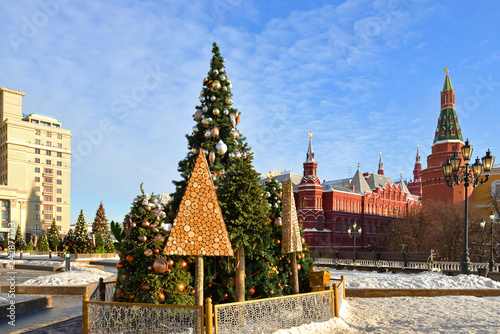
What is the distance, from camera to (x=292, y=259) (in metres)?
9.28

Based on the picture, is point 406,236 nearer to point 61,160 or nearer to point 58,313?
point 58,313

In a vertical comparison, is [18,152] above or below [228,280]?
above

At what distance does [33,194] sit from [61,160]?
27.3ft

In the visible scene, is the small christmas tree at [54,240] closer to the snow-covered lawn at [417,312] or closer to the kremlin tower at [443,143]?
the snow-covered lawn at [417,312]

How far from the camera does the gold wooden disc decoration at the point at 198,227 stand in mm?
6652

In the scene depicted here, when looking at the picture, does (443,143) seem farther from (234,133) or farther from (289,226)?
(289,226)

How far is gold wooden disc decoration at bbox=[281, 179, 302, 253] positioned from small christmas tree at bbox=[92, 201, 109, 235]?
36523 millimetres

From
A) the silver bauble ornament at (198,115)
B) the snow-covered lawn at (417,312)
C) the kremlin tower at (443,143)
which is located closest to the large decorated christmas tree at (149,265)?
the snow-covered lawn at (417,312)

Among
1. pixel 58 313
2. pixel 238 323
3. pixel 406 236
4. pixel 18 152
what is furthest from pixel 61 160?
pixel 238 323

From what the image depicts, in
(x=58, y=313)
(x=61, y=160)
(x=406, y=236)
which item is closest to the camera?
(x=58, y=313)

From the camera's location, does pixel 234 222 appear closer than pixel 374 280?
Yes

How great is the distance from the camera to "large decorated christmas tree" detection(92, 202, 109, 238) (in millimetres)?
41628

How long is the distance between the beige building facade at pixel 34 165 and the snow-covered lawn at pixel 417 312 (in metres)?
68.9

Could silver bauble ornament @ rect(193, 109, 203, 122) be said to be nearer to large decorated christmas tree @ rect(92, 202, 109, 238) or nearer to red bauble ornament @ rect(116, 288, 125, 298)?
red bauble ornament @ rect(116, 288, 125, 298)
